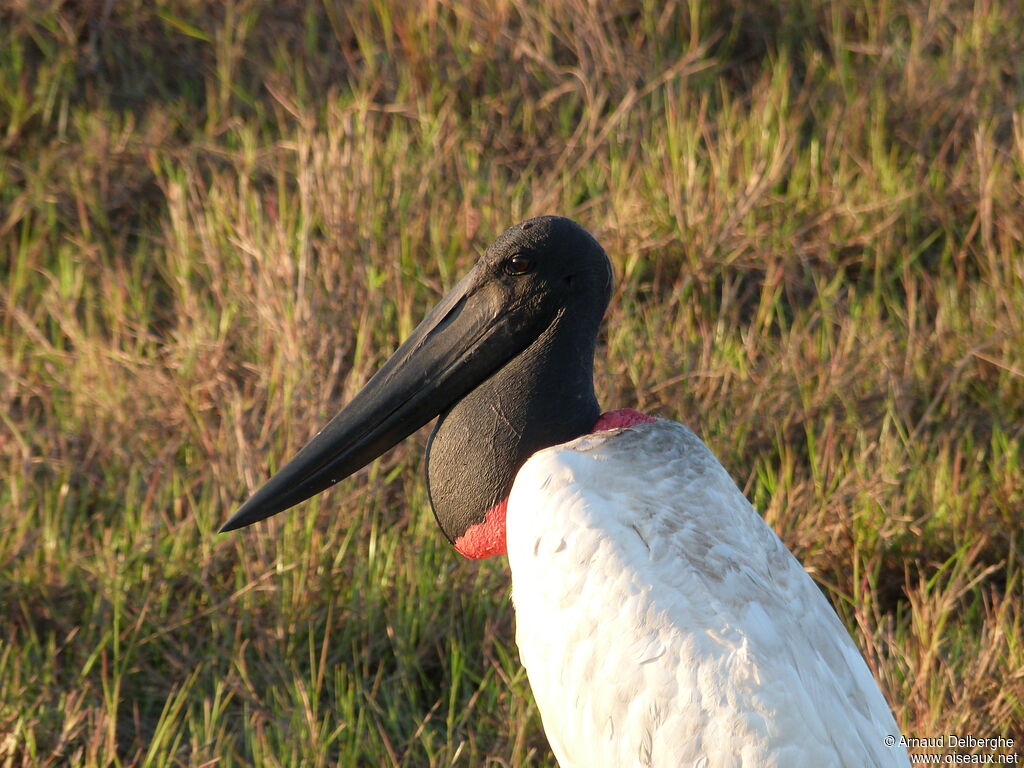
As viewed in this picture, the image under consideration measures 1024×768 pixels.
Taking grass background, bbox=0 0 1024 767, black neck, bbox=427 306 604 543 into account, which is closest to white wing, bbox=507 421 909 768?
black neck, bbox=427 306 604 543

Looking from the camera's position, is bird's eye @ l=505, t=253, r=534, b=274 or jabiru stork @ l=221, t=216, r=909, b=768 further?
bird's eye @ l=505, t=253, r=534, b=274

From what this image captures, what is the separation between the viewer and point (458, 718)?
3.07m

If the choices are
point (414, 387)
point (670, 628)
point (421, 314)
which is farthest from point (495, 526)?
point (421, 314)

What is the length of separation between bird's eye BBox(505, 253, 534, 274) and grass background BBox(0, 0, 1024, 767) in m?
0.88

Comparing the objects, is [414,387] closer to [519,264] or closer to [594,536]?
[519,264]

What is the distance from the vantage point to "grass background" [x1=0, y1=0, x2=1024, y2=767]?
3084 mm

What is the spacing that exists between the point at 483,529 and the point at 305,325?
1.20 metres

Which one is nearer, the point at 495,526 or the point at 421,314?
the point at 495,526

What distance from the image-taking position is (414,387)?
2744mm

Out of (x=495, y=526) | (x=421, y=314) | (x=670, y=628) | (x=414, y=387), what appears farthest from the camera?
(x=421, y=314)

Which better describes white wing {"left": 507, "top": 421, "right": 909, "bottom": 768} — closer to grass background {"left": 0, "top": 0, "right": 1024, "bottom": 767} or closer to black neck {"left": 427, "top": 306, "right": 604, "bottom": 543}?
black neck {"left": 427, "top": 306, "right": 604, "bottom": 543}

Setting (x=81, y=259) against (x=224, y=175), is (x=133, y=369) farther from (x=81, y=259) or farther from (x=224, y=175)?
(x=224, y=175)

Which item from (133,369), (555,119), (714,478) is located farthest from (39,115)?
(714,478)

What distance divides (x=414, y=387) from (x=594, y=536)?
0.60m
